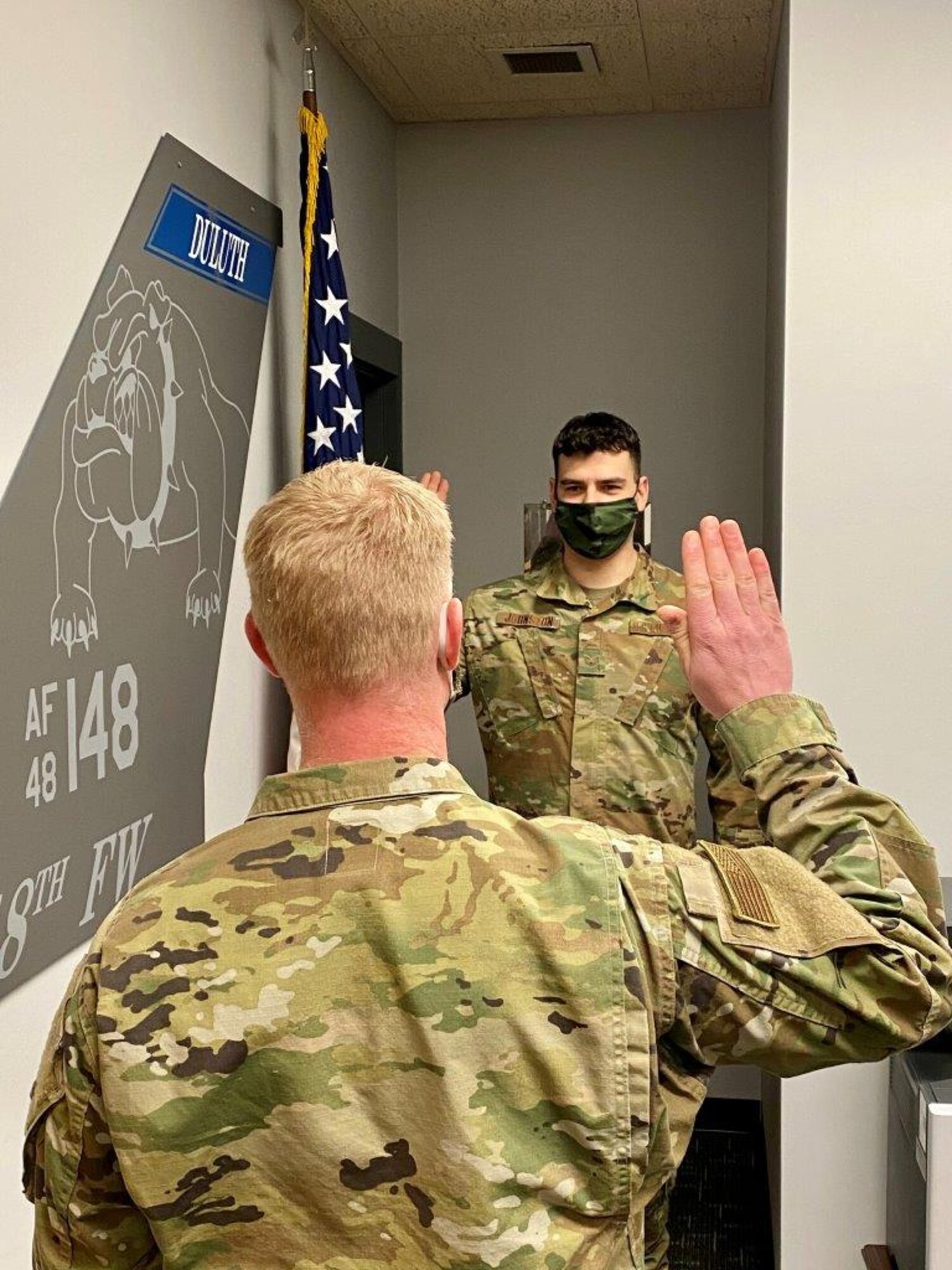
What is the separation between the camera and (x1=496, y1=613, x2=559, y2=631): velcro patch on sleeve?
112 inches

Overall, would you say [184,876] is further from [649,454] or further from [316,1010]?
[649,454]

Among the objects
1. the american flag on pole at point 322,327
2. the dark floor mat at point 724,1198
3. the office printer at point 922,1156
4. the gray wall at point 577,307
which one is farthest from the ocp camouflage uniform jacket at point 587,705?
the gray wall at point 577,307

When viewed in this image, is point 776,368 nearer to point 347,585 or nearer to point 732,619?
point 732,619

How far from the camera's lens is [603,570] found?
287 centimetres

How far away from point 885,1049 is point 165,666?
4.85 feet

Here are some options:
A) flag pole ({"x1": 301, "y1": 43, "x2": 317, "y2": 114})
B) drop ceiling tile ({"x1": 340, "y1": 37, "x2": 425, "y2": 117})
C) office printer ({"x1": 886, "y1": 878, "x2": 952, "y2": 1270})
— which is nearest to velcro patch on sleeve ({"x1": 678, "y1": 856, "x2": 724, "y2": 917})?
office printer ({"x1": 886, "y1": 878, "x2": 952, "y2": 1270})

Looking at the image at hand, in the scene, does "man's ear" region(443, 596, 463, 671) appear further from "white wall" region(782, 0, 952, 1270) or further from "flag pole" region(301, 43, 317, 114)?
"flag pole" region(301, 43, 317, 114)

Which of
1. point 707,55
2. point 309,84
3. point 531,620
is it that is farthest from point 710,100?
point 531,620

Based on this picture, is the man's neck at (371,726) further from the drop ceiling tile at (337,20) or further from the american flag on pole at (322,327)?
the drop ceiling tile at (337,20)

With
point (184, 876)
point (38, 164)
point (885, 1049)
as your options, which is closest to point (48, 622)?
point (38, 164)

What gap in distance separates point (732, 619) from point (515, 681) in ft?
5.65

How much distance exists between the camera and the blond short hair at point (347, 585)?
3.35 ft

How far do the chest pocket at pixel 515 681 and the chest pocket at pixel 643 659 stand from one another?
0.46ft

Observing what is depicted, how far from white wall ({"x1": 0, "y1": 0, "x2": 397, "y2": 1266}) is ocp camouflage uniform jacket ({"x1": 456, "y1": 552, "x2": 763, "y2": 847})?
0.48 m
